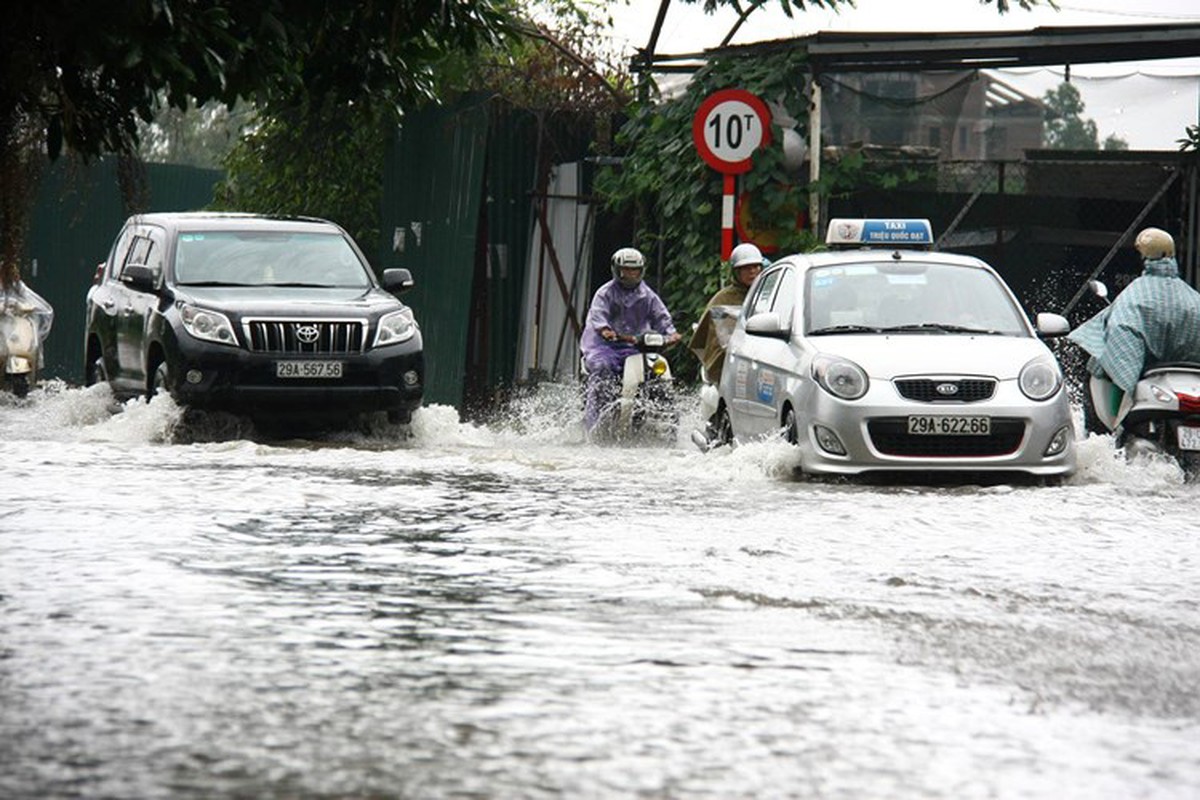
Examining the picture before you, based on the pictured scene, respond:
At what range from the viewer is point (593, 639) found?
735 cm

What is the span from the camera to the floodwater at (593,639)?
5430 mm

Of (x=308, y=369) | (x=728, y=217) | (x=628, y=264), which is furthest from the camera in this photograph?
(x=728, y=217)

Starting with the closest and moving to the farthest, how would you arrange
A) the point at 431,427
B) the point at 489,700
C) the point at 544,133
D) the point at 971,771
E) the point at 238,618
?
the point at 971,771 < the point at 489,700 < the point at 238,618 < the point at 431,427 < the point at 544,133

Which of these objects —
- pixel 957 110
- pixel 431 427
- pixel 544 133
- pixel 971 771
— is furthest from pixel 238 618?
pixel 544 133

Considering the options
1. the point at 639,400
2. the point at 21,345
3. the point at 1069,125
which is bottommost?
the point at 639,400

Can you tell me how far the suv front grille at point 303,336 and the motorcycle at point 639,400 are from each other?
2.49m

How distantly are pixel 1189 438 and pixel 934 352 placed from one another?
66.1 inches

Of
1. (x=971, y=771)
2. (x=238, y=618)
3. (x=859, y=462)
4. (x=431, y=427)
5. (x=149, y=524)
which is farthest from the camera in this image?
(x=431, y=427)

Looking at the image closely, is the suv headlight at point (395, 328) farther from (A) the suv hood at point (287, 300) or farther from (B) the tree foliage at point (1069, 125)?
(B) the tree foliage at point (1069, 125)

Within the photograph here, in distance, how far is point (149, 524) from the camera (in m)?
10.7

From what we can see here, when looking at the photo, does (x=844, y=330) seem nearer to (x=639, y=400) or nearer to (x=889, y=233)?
(x=889, y=233)

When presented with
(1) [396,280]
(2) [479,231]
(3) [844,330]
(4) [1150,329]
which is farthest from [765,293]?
(2) [479,231]

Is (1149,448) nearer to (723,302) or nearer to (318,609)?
(723,302)

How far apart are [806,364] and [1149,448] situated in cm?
224
